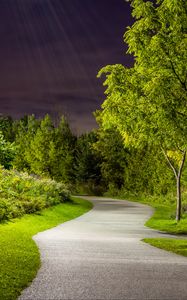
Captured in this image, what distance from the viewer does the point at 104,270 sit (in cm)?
1047

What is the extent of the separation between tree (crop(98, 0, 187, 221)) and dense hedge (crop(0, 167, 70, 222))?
6349 mm

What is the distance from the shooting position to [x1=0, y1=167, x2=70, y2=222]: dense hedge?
72.9ft

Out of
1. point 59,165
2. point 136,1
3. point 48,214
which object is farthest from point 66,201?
point 59,165

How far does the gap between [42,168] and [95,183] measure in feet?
29.3

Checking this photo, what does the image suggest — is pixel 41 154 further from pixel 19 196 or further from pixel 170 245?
pixel 170 245

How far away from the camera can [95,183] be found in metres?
68.8

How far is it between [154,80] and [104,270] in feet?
24.3

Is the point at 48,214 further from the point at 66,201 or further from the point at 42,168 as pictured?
the point at 42,168

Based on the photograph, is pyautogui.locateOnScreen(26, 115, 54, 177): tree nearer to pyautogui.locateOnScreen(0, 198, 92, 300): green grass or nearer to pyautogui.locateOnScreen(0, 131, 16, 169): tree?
pyautogui.locateOnScreen(0, 131, 16, 169): tree

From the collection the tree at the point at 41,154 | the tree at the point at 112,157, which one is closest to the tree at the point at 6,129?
the tree at the point at 41,154

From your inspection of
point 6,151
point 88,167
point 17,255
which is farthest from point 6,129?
point 17,255

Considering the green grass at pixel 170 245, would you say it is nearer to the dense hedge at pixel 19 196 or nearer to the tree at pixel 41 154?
the dense hedge at pixel 19 196

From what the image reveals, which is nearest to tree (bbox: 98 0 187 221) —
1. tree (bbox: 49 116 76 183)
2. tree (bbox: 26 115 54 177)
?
tree (bbox: 49 116 76 183)

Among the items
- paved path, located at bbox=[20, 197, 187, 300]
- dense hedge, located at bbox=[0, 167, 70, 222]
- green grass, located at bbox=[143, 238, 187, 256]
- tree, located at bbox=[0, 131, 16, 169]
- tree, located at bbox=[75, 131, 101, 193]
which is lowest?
paved path, located at bbox=[20, 197, 187, 300]
